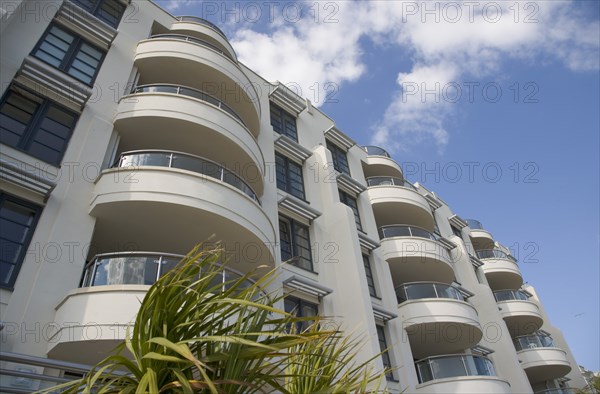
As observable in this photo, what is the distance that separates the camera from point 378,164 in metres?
21.2

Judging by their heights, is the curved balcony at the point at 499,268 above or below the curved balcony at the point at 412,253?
above

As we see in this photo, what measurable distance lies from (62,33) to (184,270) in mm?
10397

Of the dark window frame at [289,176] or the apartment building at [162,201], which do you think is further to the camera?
the dark window frame at [289,176]

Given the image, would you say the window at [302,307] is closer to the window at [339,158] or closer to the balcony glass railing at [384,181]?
the window at [339,158]

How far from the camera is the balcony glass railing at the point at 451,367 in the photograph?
1304cm

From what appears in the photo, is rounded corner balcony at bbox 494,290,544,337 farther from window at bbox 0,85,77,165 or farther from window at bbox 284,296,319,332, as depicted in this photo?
window at bbox 0,85,77,165

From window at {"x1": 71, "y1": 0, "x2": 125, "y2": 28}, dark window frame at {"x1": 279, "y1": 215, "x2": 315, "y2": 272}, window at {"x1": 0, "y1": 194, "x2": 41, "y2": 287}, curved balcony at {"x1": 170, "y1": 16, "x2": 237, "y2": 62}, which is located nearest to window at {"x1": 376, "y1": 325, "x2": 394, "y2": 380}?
dark window frame at {"x1": 279, "y1": 215, "x2": 315, "y2": 272}

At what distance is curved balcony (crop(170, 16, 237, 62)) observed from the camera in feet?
47.5

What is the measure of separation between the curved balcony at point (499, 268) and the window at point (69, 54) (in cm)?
2263

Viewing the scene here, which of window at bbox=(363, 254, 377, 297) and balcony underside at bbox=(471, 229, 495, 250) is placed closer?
window at bbox=(363, 254, 377, 297)

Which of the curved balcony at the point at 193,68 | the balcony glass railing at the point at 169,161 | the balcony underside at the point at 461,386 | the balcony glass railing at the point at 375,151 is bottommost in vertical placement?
the balcony underside at the point at 461,386

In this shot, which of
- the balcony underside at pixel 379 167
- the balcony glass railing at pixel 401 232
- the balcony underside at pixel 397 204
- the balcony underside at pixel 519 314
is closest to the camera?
the balcony glass railing at pixel 401 232

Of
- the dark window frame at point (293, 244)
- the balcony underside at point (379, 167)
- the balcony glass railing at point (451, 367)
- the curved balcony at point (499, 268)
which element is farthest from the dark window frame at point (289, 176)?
the curved balcony at point (499, 268)

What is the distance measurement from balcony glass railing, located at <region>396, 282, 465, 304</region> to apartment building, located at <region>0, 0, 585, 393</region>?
5 cm
